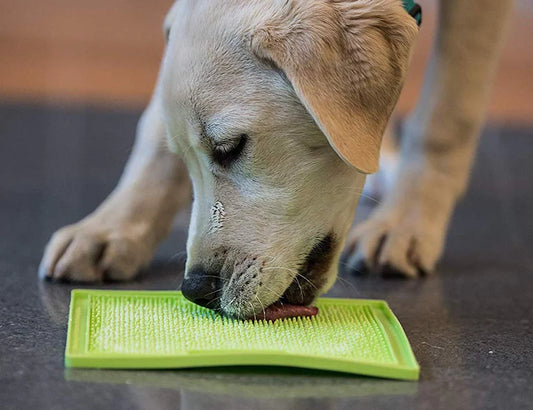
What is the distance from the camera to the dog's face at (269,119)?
1955 millimetres

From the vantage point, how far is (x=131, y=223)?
2.57 m

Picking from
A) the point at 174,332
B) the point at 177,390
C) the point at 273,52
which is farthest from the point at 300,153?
the point at 177,390

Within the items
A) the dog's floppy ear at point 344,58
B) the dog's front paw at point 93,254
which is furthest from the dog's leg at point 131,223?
the dog's floppy ear at point 344,58

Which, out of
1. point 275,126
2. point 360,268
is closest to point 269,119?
point 275,126

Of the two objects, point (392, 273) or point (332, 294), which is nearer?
point (332, 294)

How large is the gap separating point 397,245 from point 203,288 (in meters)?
0.80

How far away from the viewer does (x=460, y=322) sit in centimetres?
226

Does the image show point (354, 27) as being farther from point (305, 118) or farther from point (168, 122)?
point (168, 122)

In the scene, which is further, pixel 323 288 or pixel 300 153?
pixel 323 288

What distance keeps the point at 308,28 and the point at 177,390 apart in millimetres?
726

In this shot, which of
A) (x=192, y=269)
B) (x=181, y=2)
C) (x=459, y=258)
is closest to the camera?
(x=192, y=269)

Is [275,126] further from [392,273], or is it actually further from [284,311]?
[392,273]

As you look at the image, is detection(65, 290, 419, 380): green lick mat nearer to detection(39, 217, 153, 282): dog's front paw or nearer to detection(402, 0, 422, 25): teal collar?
detection(39, 217, 153, 282): dog's front paw

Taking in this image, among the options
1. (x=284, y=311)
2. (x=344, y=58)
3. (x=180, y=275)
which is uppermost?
(x=344, y=58)
